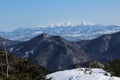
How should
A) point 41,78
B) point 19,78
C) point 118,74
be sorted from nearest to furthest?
point 19,78 → point 41,78 → point 118,74

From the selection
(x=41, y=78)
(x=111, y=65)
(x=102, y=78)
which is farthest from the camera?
(x=111, y=65)

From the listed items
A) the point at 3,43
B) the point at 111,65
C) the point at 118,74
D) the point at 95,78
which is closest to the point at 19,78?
the point at 3,43

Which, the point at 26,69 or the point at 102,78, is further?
the point at 26,69

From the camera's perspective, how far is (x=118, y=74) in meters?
37.3

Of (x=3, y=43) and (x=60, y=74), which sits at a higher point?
(x=3, y=43)

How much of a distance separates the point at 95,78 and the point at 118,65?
513 inches

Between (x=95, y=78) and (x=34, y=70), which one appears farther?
(x=34, y=70)

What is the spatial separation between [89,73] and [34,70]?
434cm

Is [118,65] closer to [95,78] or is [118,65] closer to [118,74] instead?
[118,74]

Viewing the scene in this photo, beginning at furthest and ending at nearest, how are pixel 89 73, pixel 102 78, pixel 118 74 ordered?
pixel 118 74 → pixel 89 73 → pixel 102 78

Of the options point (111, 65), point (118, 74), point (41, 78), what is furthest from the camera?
point (111, 65)

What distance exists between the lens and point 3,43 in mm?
25156

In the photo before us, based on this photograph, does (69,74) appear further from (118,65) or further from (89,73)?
(118,65)

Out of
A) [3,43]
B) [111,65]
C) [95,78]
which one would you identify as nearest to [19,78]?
[3,43]
